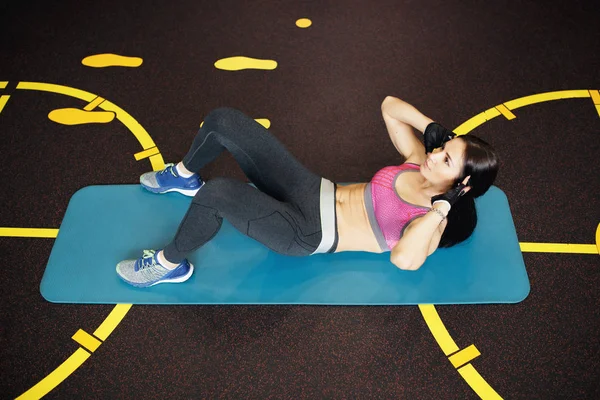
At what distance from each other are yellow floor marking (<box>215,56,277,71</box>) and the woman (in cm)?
138

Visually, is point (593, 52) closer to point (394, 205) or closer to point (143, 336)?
point (394, 205)

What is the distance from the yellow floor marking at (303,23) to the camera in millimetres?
4178

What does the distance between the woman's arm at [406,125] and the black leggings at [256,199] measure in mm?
433

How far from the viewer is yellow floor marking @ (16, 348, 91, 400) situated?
2.40 m

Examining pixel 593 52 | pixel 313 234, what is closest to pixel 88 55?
pixel 313 234

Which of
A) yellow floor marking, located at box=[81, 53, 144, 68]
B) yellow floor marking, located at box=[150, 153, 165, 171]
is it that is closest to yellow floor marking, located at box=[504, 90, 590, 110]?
yellow floor marking, located at box=[150, 153, 165, 171]

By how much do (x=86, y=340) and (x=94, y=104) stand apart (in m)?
1.72

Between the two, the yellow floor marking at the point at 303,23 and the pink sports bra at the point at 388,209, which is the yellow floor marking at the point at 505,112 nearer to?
the pink sports bra at the point at 388,209

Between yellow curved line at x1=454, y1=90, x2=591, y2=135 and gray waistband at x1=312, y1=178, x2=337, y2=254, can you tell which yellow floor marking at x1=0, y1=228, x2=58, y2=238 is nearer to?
gray waistband at x1=312, y1=178, x2=337, y2=254

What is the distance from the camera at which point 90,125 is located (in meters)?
3.51

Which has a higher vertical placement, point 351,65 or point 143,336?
point 351,65

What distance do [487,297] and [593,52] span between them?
237 centimetres

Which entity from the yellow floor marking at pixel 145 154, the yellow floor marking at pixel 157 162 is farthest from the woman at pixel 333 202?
the yellow floor marking at pixel 145 154

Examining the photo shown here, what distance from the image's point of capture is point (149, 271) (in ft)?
8.38
